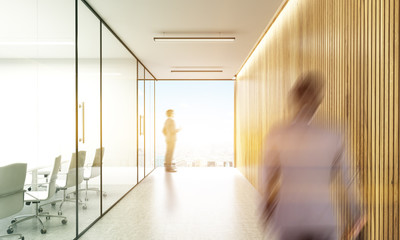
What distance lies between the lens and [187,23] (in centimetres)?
442

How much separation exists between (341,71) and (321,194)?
135 centimetres

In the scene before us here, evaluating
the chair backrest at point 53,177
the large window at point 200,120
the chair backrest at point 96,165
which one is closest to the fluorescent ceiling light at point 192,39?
the chair backrest at point 96,165

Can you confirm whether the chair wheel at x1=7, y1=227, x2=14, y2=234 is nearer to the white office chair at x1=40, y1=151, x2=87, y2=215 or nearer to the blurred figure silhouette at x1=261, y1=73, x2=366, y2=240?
the white office chair at x1=40, y1=151, x2=87, y2=215

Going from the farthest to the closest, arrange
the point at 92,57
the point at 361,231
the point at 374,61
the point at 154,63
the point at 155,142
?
the point at 155,142 < the point at 154,63 < the point at 92,57 < the point at 361,231 < the point at 374,61

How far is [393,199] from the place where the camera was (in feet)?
5.69

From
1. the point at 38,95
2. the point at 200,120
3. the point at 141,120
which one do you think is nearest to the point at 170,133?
the point at 141,120

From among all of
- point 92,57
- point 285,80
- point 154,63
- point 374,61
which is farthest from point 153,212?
point 154,63

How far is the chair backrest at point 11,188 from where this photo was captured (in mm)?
2468

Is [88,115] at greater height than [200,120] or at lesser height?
greater

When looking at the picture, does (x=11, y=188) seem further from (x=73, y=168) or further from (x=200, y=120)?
(x=200, y=120)

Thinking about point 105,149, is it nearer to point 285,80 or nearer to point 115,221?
point 115,221

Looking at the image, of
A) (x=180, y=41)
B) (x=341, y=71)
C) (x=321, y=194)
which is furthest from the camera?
(x=180, y=41)

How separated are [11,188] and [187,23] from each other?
139 inches

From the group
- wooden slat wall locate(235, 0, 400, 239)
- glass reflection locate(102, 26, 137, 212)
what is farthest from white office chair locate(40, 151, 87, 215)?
wooden slat wall locate(235, 0, 400, 239)
